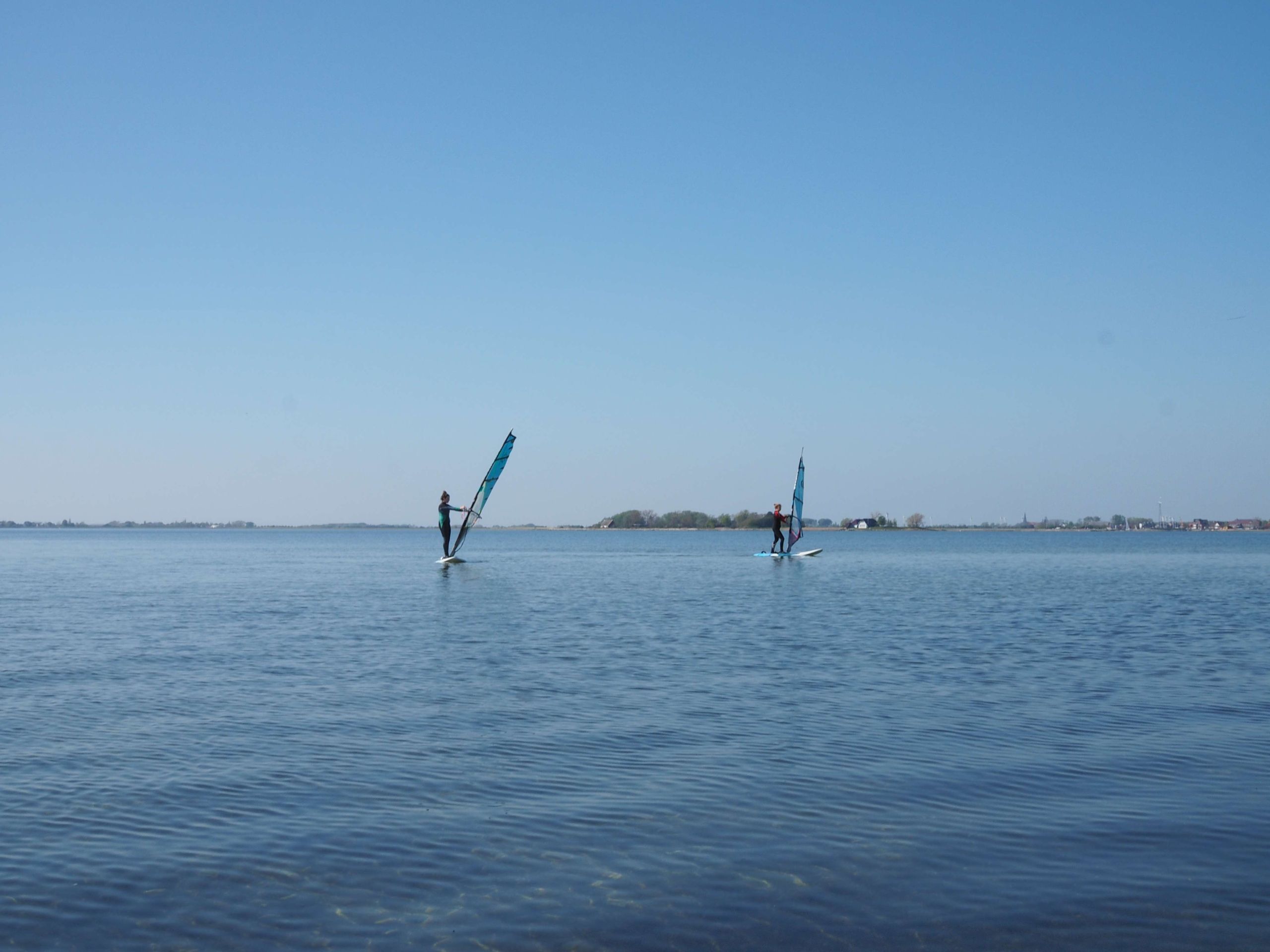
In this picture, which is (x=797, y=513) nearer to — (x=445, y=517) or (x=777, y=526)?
(x=777, y=526)

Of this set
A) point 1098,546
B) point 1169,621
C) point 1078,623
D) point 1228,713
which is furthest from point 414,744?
point 1098,546

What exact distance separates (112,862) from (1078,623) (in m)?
17.3

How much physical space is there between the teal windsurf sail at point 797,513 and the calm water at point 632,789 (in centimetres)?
2956

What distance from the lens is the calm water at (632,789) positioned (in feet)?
17.0

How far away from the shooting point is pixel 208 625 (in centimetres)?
1845

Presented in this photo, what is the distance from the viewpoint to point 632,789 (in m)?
7.46

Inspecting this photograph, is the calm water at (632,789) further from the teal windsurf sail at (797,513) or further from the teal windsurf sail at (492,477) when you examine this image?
the teal windsurf sail at (797,513)

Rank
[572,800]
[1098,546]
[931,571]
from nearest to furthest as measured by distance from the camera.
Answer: [572,800]
[931,571]
[1098,546]

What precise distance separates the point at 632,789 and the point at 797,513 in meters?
44.6

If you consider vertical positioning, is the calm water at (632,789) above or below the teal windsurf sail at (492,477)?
below

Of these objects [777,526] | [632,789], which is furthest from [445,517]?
[632,789]

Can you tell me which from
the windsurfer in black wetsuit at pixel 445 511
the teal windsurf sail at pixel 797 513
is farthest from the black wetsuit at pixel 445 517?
the teal windsurf sail at pixel 797 513

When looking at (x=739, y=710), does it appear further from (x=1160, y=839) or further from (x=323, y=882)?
(x=323, y=882)

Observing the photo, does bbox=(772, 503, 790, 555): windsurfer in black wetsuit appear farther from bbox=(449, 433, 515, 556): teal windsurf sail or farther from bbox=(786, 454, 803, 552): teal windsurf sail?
bbox=(449, 433, 515, 556): teal windsurf sail
